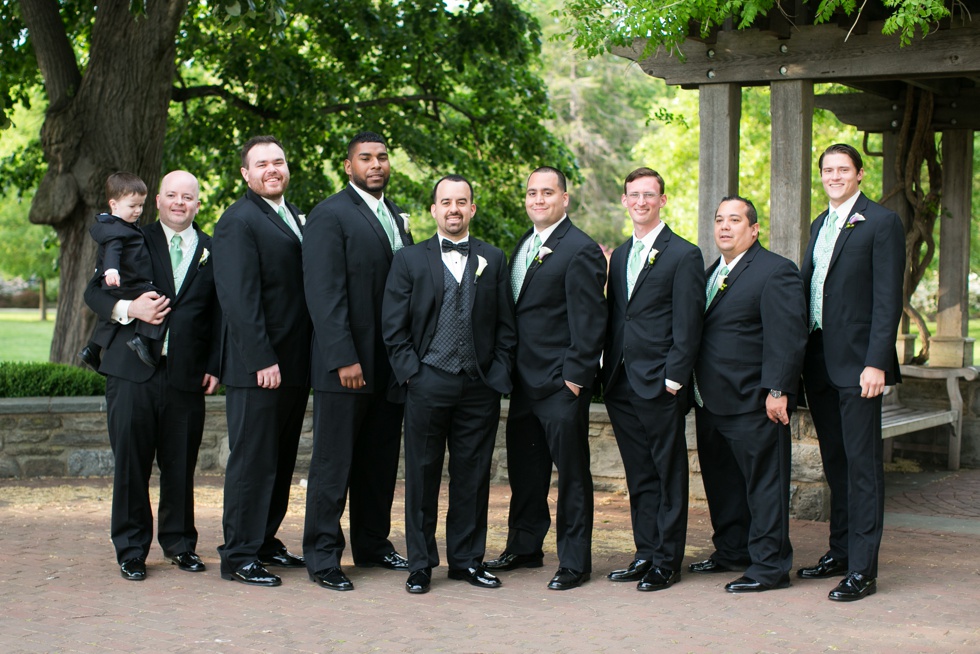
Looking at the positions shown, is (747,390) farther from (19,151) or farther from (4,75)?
(19,151)

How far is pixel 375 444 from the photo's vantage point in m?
5.97

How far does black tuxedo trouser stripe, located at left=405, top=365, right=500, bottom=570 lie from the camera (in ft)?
18.1

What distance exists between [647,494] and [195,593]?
87.3 inches

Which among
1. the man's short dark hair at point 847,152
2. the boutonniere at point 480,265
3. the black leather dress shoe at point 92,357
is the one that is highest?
the man's short dark hair at point 847,152

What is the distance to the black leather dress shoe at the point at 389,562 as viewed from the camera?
235 inches

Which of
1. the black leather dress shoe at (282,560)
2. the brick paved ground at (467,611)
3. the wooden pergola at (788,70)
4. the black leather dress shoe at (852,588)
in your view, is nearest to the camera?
the brick paved ground at (467,611)

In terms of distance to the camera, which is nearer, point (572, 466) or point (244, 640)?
point (244, 640)

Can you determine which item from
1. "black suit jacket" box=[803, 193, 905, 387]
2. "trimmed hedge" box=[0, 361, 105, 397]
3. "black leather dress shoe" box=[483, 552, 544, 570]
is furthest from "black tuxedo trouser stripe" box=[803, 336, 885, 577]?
"trimmed hedge" box=[0, 361, 105, 397]

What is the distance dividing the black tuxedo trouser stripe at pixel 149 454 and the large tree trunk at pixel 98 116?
4.38 m

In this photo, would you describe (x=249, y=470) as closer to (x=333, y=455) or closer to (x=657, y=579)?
(x=333, y=455)

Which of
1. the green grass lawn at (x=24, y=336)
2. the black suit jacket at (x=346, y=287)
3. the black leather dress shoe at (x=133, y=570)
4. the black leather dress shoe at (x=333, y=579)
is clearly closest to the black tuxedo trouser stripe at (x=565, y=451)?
the black suit jacket at (x=346, y=287)

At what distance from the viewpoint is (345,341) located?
5.48 m

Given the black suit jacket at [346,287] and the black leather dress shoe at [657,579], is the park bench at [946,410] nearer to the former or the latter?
the black leather dress shoe at [657,579]

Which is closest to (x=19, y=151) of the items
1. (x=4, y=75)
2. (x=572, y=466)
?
(x=4, y=75)
